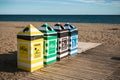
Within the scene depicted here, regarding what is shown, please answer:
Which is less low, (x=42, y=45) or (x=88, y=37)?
(x=42, y=45)

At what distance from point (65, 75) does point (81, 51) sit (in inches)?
154

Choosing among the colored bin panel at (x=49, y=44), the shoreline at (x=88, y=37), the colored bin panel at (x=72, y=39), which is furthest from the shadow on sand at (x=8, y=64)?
the colored bin panel at (x=72, y=39)

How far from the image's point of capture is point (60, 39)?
7938 mm

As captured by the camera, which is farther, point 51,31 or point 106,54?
point 106,54

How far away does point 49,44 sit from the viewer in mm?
7355

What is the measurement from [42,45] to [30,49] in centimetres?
61

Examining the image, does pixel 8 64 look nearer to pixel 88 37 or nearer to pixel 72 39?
pixel 72 39

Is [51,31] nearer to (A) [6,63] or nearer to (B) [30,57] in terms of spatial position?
(B) [30,57]

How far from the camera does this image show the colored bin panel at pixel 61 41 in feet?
25.9

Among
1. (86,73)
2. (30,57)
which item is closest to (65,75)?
(86,73)

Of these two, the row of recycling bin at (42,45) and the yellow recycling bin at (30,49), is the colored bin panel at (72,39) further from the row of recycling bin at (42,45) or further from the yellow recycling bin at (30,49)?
the yellow recycling bin at (30,49)

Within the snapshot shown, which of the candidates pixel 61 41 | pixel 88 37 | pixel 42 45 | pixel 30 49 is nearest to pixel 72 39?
pixel 61 41

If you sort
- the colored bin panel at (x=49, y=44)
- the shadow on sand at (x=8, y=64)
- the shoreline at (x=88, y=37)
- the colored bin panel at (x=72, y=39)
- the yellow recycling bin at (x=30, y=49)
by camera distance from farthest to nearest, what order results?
the shoreline at (x=88, y=37), the colored bin panel at (x=72, y=39), the colored bin panel at (x=49, y=44), the shadow on sand at (x=8, y=64), the yellow recycling bin at (x=30, y=49)

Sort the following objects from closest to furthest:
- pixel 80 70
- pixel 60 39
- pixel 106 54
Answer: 1. pixel 80 70
2. pixel 60 39
3. pixel 106 54
